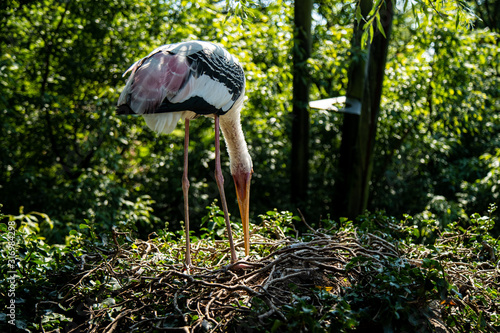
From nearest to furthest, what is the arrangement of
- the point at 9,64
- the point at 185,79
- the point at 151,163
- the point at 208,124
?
the point at 185,79
the point at 9,64
the point at 208,124
the point at 151,163

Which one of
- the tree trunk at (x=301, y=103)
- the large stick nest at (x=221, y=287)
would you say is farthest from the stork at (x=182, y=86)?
the tree trunk at (x=301, y=103)

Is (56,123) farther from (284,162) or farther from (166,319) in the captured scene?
(166,319)

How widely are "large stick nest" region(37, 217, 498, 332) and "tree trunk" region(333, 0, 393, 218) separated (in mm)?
2573

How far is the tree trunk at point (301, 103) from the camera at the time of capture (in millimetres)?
6793

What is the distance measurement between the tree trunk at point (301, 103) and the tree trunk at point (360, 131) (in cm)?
80

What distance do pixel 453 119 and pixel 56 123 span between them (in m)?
5.82

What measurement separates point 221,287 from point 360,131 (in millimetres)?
3737

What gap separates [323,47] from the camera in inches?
284

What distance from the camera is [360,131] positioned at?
6.02 m

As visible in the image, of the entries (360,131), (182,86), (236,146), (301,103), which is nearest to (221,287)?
(182,86)

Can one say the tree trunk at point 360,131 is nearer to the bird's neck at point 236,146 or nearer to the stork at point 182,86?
the bird's neck at point 236,146

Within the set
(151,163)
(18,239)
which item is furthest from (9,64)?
(18,239)

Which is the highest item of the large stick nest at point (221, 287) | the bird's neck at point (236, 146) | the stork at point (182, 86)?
the stork at point (182, 86)

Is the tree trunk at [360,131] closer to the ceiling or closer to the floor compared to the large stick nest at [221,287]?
closer to the ceiling
